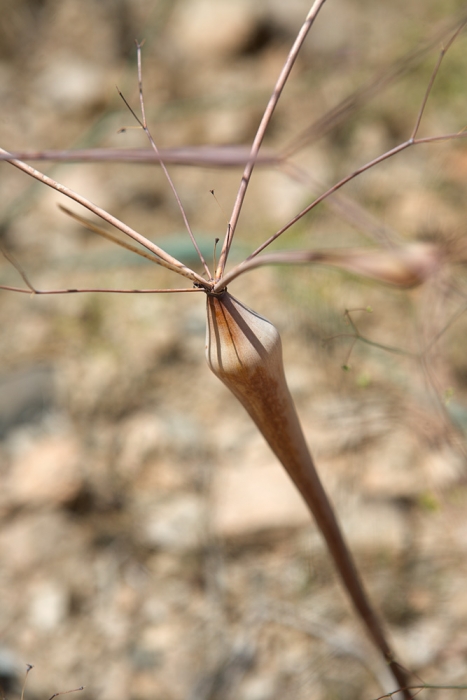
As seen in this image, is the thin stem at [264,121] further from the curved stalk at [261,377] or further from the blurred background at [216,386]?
the blurred background at [216,386]

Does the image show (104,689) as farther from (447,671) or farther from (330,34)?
(330,34)

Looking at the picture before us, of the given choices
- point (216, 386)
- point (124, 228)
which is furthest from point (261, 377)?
point (216, 386)

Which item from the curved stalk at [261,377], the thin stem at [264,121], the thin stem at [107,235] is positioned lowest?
the curved stalk at [261,377]

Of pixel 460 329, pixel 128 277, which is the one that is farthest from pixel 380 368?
pixel 128 277

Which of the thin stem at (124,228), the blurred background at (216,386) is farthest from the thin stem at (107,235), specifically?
the blurred background at (216,386)

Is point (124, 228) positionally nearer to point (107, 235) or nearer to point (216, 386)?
point (107, 235)

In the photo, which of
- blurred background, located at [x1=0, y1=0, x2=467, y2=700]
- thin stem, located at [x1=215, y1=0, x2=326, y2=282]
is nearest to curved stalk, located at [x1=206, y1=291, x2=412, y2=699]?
thin stem, located at [x1=215, y1=0, x2=326, y2=282]
